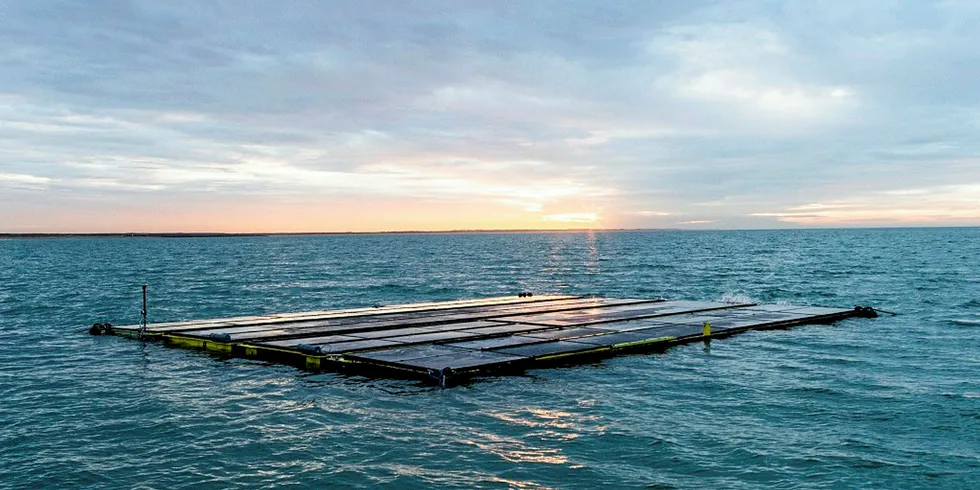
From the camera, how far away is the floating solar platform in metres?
31.0

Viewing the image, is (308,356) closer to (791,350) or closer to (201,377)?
(201,377)

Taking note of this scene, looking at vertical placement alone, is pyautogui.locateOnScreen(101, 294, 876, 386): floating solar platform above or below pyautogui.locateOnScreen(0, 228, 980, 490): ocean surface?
above

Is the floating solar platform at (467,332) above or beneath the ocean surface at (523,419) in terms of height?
above

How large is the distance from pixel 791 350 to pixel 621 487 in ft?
74.2

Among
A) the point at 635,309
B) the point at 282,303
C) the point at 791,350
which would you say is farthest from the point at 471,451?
the point at 282,303

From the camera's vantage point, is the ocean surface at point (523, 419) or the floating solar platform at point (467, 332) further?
the floating solar platform at point (467, 332)

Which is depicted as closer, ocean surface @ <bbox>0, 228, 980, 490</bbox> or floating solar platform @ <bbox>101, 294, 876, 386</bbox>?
ocean surface @ <bbox>0, 228, 980, 490</bbox>

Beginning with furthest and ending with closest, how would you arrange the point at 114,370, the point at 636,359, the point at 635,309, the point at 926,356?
the point at 635,309 < the point at 926,356 < the point at 636,359 < the point at 114,370

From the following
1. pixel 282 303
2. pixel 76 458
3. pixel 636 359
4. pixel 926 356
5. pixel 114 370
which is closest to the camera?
pixel 76 458

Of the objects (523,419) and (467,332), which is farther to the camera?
(467,332)

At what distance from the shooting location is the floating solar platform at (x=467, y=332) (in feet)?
102

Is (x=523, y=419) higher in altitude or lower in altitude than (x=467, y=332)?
lower

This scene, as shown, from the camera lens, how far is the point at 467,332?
3897 centimetres

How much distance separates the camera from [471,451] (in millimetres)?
20594
